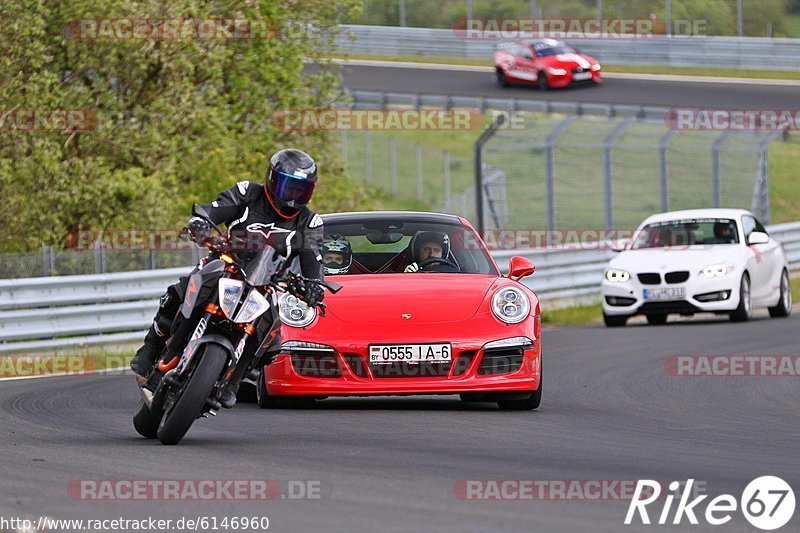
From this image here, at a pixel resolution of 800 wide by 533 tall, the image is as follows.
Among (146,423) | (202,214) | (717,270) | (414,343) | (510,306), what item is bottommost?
(717,270)

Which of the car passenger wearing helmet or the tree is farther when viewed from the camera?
the tree

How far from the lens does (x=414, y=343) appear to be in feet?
32.1

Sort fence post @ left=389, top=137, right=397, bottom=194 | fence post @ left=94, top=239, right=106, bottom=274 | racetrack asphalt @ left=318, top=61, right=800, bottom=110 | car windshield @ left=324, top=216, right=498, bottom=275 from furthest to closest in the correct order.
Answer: fence post @ left=389, top=137, right=397, bottom=194 < racetrack asphalt @ left=318, top=61, right=800, bottom=110 < fence post @ left=94, top=239, right=106, bottom=274 < car windshield @ left=324, top=216, right=498, bottom=275

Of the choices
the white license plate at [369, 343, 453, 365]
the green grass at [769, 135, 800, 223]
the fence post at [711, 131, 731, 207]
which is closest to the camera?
the white license plate at [369, 343, 453, 365]

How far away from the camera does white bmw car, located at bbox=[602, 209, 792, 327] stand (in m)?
19.0

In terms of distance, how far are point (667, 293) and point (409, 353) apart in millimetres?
9765

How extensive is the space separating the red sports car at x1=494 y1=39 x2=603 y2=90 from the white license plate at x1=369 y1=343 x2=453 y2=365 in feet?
117

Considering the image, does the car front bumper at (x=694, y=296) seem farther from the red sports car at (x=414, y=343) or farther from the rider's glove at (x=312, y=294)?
the rider's glove at (x=312, y=294)

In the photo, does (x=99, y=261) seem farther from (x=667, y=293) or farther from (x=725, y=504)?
(x=725, y=504)

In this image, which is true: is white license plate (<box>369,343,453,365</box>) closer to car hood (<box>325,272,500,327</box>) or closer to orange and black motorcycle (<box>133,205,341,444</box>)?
car hood (<box>325,272,500,327</box>)

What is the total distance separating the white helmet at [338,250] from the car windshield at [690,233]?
31.9 feet

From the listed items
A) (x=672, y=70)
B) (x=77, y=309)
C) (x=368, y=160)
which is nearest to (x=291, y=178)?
(x=77, y=309)
